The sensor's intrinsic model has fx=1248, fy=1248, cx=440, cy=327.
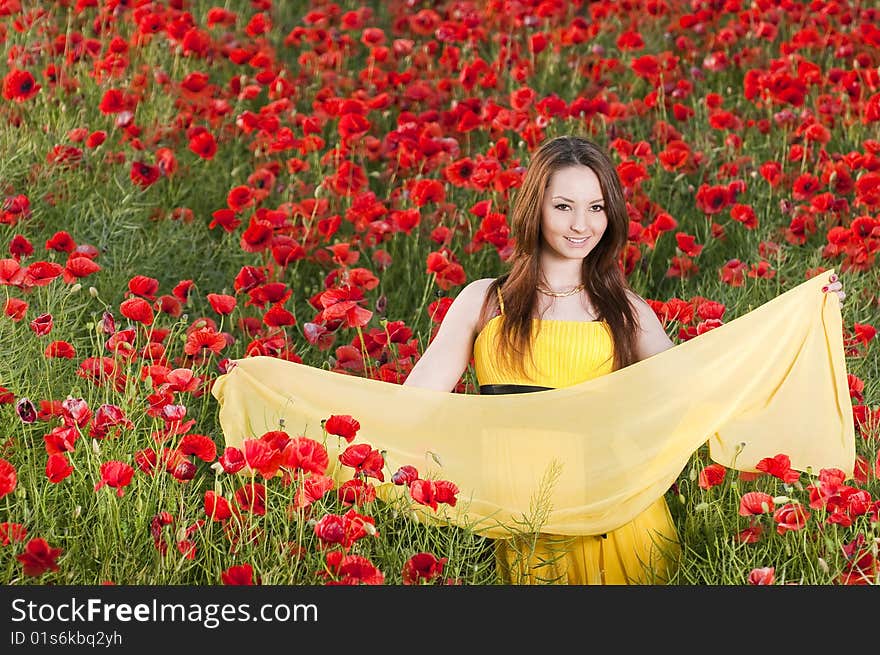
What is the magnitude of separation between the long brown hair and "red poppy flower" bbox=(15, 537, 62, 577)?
0.88 m

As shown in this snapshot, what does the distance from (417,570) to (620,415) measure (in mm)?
495

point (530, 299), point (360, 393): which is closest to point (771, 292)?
point (530, 299)

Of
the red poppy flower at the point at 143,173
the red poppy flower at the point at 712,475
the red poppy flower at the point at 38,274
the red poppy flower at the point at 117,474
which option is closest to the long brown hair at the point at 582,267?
the red poppy flower at the point at 712,475

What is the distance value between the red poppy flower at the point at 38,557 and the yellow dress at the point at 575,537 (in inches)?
30.8

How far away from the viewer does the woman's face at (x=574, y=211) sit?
2.33 meters

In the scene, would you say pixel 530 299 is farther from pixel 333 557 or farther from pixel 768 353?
pixel 333 557

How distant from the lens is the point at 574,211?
92.0 inches

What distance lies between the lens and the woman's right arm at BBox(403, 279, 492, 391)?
2.34m

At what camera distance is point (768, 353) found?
2342 millimetres

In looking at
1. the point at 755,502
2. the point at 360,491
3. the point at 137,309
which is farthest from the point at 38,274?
the point at 755,502

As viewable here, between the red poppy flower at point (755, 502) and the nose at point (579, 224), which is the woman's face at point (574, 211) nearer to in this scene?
the nose at point (579, 224)

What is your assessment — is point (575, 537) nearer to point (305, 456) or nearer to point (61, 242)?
point (305, 456)

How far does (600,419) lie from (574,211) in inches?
15.8

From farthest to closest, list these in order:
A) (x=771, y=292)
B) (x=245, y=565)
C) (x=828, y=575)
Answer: (x=771, y=292) → (x=828, y=575) → (x=245, y=565)
